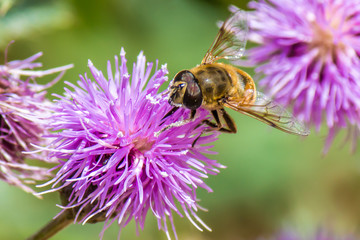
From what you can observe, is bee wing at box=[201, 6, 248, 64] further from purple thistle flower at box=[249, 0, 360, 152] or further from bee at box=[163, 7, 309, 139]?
purple thistle flower at box=[249, 0, 360, 152]

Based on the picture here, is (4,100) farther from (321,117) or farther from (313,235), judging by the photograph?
(313,235)

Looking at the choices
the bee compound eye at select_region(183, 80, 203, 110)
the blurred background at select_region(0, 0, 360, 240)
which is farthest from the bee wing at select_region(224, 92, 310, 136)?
the blurred background at select_region(0, 0, 360, 240)

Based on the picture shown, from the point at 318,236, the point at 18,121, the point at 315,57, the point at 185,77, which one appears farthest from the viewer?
the point at 318,236

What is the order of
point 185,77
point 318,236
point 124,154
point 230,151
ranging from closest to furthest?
point 124,154, point 185,77, point 318,236, point 230,151

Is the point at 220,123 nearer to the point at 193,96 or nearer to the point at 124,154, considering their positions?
the point at 193,96

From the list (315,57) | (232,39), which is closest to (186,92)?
(232,39)

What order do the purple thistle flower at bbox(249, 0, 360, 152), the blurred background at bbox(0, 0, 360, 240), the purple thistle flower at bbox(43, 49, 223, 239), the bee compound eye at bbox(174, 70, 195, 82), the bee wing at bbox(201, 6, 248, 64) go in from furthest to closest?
1. the blurred background at bbox(0, 0, 360, 240)
2. the purple thistle flower at bbox(249, 0, 360, 152)
3. the bee wing at bbox(201, 6, 248, 64)
4. the bee compound eye at bbox(174, 70, 195, 82)
5. the purple thistle flower at bbox(43, 49, 223, 239)

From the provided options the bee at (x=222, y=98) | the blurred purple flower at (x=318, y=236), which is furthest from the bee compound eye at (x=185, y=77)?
the blurred purple flower at (x=318, y=236)
